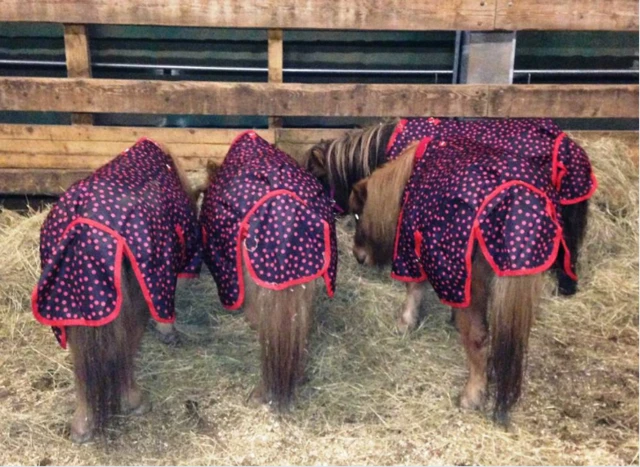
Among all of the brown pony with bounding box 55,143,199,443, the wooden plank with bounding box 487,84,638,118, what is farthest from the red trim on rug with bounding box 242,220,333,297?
the wooden plank with bounding box 487,84,638,118

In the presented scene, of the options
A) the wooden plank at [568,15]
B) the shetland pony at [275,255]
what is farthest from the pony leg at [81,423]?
the wooden plank at [568,15]

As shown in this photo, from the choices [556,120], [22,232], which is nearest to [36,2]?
[22,232]

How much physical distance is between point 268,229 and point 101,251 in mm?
713

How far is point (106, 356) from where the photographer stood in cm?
271

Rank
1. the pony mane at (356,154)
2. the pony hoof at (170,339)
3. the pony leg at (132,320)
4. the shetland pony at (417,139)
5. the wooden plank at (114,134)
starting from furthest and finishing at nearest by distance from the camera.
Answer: the wooden plank at (114,134), the pony mane at (356,154), the shetland pony at (417,139), the pony hoof at (170,339), the pony leg at (132,320)

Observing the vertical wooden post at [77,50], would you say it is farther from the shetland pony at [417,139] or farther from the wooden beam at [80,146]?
the shetland pony at [417,139]

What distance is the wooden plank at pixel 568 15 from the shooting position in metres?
4.92

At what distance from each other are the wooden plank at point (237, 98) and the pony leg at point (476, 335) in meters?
2.29

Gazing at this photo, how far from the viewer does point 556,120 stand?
230 inches

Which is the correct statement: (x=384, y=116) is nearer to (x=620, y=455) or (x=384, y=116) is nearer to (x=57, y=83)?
(x=57, y=83)

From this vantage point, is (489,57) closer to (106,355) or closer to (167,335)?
(167,335)

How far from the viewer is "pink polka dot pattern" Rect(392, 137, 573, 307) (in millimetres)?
2803

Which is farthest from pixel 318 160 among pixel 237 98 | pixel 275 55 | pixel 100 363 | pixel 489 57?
pixel 100 363

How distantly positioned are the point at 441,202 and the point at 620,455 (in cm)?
143
